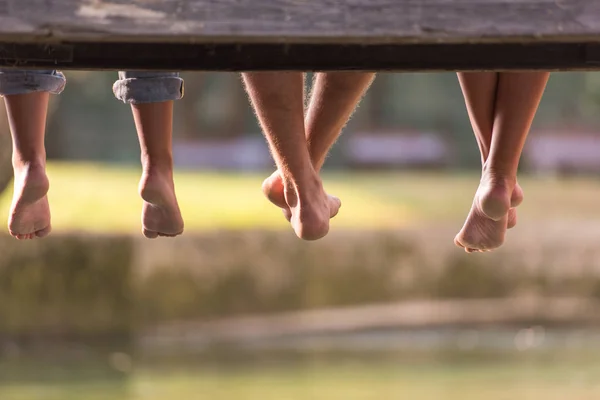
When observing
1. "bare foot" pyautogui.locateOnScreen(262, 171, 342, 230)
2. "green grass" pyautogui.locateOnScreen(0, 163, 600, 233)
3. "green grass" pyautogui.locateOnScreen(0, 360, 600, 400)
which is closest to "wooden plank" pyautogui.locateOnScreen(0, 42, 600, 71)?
"bare foot" pyautogui.locateOnScreen(262, 171, 342, 230)

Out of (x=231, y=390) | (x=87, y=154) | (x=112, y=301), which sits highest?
(x=87, y=154)

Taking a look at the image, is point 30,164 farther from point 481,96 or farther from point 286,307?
point 286,307

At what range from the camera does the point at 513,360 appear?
6.70 m

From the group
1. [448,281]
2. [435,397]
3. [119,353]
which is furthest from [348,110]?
[448,281]

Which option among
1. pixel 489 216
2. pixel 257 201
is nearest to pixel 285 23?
pixel 489 216

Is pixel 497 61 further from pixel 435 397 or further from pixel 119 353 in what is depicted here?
pixel 119 353

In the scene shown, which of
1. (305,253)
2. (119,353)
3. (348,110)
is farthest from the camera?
(305,253)

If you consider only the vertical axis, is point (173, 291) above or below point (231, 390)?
above

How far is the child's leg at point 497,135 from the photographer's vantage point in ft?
5.97

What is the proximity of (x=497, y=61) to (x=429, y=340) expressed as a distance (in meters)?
5.95

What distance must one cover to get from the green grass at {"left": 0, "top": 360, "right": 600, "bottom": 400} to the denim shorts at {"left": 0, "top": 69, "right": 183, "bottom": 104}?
3.93 m

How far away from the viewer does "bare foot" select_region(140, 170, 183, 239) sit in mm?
2041

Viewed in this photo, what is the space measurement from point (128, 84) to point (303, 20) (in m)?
0.86

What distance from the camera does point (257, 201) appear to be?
854 centimetres
